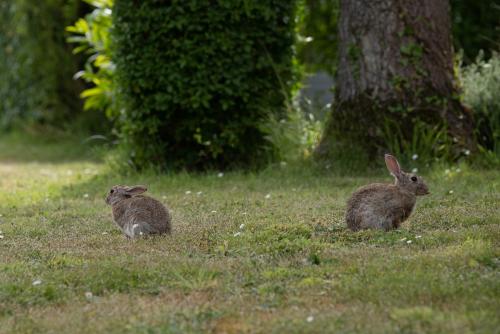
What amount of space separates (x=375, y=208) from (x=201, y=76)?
4675mm

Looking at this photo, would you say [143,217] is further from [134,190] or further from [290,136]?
[290,136]

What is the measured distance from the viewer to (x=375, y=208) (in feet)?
24.5

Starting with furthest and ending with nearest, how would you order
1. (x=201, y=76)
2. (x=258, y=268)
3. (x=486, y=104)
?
(x=486, y=104) < (x=201, y=76) < (x=258, y=268)

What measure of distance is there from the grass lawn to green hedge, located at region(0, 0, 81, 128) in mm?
8986

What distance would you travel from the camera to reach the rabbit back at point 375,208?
747cm

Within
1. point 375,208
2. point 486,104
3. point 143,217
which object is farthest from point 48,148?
point 375,208

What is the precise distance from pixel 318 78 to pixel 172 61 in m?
9.20

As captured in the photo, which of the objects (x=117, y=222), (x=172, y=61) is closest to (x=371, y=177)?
(x=172, y=61)

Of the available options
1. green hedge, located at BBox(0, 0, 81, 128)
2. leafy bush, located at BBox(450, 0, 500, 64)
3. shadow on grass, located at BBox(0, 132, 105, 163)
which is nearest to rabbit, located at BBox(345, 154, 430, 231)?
shadow on grass, located at BBox(0, 132, 105, 163)

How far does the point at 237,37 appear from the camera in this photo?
1174 centimetres

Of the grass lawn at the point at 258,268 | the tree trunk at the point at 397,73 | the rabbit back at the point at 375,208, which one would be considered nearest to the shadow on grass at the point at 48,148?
the tree trunk at the point at 397,73

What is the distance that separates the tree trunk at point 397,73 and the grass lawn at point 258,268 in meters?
1.44

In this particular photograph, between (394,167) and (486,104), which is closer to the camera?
(394,167)

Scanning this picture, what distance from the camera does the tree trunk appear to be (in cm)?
1131
